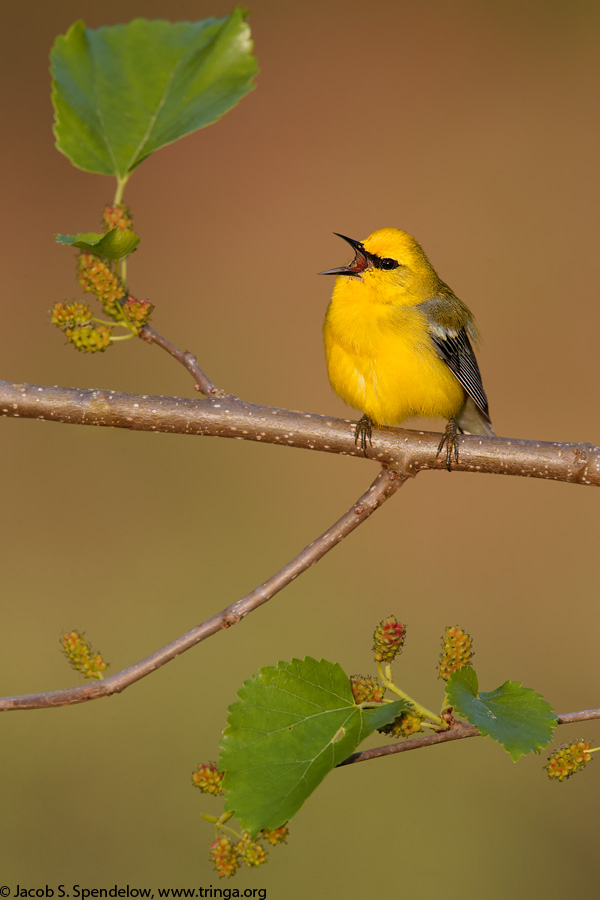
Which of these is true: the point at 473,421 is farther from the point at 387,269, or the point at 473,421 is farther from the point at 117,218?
the point at 117,218

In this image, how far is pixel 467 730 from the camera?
89 cm

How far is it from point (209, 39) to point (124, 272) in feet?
1.07

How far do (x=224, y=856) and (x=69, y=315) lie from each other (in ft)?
2.15

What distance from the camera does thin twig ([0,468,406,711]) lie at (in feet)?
2.98

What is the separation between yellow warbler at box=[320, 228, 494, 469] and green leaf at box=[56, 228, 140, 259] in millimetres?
639

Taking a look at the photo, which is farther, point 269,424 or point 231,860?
point 269,424

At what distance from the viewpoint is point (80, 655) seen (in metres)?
0.96

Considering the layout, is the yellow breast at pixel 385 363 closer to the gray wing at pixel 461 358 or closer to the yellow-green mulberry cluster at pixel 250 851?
the gray wing at pixel 461 358

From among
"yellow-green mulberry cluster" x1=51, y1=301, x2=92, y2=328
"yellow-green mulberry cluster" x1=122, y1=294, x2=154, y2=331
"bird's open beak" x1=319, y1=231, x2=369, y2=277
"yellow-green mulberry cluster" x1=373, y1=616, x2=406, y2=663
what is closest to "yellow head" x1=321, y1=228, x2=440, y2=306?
"bird's open beak" x1=319, y1=231, x2=369, y2=277

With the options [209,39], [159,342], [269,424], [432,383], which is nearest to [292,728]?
[269,424]

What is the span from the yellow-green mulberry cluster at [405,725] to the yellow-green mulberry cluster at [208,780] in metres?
0.19

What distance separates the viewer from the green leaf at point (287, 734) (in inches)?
30.1

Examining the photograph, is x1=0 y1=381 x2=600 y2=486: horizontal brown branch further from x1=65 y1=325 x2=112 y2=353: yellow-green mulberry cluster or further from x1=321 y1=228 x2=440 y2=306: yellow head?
x1=321 y1=228 x2=440 y2=306: yellow head

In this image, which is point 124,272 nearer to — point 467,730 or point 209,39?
point 209,39
